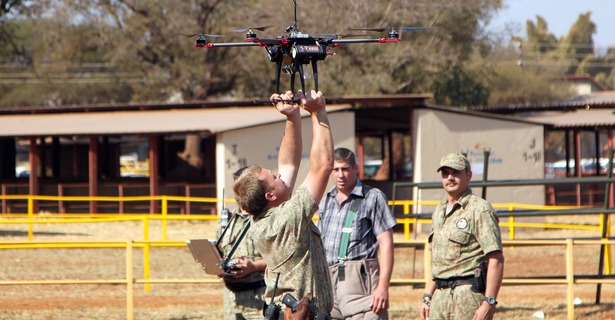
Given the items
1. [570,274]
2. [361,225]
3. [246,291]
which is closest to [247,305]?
[246,291]

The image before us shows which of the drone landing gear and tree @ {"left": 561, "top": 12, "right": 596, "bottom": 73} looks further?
tree @ {"left": 561, "top": 12, "right": 596, "bottom": 73}

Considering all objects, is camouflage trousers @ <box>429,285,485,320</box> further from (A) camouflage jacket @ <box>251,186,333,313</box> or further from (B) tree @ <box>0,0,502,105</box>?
(B) tree @ <box>0,0,502,105</box>

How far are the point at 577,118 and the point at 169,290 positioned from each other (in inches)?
851

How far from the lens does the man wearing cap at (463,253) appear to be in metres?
6.43

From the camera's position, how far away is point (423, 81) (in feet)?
136

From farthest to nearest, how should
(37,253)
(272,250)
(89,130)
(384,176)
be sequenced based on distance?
(384,176) < (89,130) < (37,253) < (272,250)

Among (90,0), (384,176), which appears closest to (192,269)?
(384,176)

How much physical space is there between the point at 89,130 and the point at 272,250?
76.8 feet

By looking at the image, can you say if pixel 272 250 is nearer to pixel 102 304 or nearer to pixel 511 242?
pixel 511 242

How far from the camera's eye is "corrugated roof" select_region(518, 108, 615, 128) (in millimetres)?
31136

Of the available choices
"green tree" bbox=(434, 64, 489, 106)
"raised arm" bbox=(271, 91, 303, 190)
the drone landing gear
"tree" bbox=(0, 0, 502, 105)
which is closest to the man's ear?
"raised arm" bbox=(271, 91, 303, 190)

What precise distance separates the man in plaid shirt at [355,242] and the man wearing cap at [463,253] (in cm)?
48

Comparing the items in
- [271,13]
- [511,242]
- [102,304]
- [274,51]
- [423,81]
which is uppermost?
[271,13]

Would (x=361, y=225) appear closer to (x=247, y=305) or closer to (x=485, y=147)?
(x=247, y=305)
